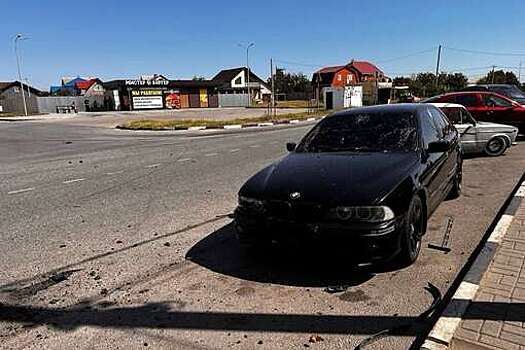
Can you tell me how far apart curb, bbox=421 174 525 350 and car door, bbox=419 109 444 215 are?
71 centimetres

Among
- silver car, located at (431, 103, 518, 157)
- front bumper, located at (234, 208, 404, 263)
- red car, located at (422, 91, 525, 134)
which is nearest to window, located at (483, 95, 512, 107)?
red car, located at (422, 91, 525, 134)

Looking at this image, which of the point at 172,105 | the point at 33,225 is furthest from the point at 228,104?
the point at 33,225

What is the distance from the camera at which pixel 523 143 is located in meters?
13.1

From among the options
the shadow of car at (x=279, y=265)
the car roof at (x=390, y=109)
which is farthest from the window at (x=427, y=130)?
the shadow of car at (x=279, y=265)

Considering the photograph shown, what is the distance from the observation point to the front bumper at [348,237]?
3676mm

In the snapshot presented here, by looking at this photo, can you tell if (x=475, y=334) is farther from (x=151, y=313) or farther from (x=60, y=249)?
(x=60, y=249)

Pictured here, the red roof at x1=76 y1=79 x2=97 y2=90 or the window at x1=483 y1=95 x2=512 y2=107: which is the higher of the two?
the red roof at x1=76 y1=79 x2=97 y2=90

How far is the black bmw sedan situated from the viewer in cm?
371

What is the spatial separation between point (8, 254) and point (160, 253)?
65.4 inches

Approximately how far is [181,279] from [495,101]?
1225 cm

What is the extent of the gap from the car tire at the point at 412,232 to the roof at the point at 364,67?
9678 centimetres

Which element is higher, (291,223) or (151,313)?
(291,223)

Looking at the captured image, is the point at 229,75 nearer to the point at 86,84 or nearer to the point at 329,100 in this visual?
the point at 86,84

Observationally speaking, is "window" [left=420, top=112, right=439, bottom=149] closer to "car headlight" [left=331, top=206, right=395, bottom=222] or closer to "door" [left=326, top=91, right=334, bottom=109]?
"car headlight" [left=331, top=206, right=395, bottom=222]
